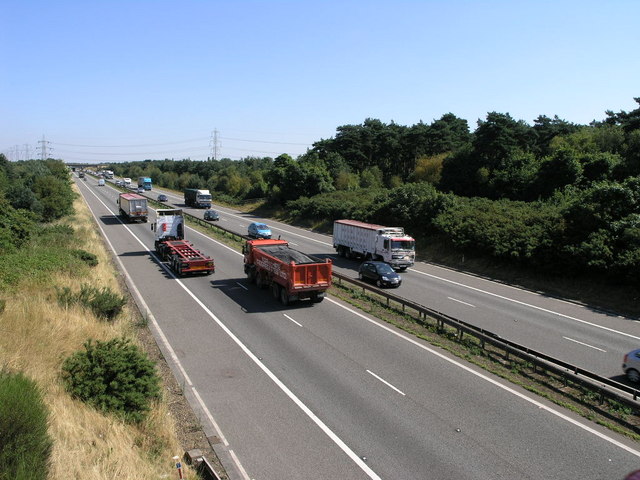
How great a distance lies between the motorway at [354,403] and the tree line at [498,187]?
7.80 m

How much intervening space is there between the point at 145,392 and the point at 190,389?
6.86 feet

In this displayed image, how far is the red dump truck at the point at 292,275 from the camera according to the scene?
22.2 m

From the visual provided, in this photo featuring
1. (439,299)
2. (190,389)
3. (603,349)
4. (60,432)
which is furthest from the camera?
(439,299)

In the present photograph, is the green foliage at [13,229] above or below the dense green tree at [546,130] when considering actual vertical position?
below

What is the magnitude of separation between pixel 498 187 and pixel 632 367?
3843 cm

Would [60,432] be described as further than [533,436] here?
No

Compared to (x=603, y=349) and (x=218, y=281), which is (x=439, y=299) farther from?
(x=218, y=281)

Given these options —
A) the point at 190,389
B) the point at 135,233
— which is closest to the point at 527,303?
the point at 190,389

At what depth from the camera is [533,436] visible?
11.6 meters

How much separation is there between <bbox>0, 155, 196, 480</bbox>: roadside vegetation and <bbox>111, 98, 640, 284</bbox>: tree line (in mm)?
24749

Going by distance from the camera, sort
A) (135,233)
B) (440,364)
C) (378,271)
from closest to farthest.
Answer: (440,364), (378,271), (135,233)

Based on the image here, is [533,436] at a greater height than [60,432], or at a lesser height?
lesser

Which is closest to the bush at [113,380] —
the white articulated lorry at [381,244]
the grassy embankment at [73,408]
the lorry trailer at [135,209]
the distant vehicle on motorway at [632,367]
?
the grassy embankment at [73,408]

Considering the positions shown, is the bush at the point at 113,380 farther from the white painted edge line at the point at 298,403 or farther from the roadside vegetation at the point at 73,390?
the white painted edge line at the point at 298,403
